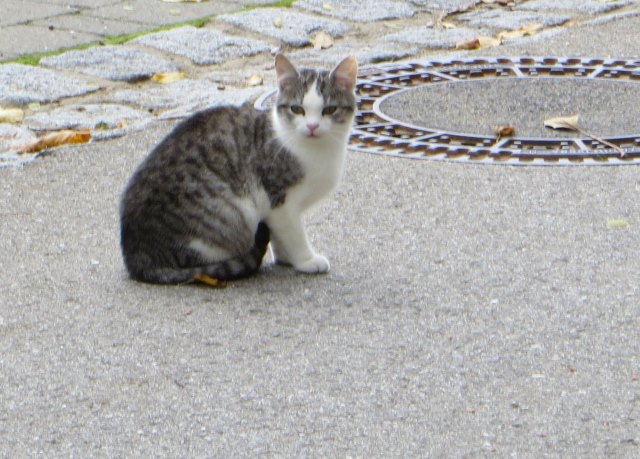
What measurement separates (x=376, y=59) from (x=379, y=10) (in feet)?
3.54

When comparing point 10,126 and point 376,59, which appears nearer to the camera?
point 10,126

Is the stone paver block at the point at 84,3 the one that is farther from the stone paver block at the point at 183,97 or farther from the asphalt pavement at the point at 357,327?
the asphalt pavement at the point at 357,327

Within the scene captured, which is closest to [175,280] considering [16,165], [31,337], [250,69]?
[31,337]

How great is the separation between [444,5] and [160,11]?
1.78 metres

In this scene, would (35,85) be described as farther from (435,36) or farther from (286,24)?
(435,36)

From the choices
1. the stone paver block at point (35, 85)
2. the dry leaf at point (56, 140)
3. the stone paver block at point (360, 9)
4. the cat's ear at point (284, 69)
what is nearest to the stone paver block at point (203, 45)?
the stone paver block at point (35, 85)

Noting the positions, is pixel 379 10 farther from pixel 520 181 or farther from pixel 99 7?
pixel 520 181

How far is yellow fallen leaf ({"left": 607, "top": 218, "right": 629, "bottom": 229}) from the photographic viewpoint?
478 cm

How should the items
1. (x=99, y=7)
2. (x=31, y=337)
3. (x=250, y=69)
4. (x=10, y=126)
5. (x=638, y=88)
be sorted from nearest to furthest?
1. (x=31, y=337)
2. (x=10, y=126)
3. (x=638, y=88)
4. (x=250, y=69)
5. (x=99, y=7)

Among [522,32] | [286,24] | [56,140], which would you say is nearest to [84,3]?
[286,24]

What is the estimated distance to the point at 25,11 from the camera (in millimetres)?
7848

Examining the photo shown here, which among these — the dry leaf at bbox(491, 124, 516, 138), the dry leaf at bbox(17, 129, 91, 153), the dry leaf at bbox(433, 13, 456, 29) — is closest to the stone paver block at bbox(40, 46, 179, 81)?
the dry leaf at bbox(17, 129, 91, 153)

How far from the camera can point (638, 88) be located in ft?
21.3

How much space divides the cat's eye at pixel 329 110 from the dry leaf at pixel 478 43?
122 inches
